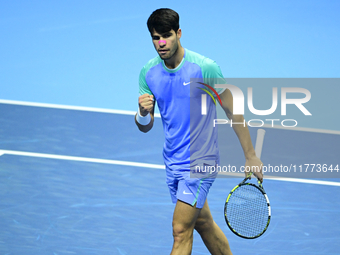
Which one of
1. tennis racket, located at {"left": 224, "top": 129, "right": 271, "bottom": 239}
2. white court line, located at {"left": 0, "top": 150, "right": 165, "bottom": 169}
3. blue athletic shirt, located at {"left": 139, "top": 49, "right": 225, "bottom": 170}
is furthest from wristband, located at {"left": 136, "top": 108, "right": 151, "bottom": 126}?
white court line, located at {"left": 0, "top": 150, "right": 165, "bottom": 169}

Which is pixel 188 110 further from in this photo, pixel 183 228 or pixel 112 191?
pixel 112 191

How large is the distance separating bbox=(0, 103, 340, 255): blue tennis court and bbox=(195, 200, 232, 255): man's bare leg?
2.59 ft

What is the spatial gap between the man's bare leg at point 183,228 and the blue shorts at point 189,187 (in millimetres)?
49

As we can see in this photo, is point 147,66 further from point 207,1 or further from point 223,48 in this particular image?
point 207,1

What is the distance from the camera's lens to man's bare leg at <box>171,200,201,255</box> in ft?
13.2

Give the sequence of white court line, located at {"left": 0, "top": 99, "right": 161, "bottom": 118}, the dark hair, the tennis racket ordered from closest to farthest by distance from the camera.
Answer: the dark hair → the tennis racket → white court line, located at {"left": 0, "top": 99, "right": 161, "bottom": 118}

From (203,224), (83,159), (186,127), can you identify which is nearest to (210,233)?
(203,224)

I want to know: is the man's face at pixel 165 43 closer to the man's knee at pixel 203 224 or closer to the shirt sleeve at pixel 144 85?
the shirt sleeve at pixel 144 85

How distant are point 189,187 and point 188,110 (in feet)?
1.82

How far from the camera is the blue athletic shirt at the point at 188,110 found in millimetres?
4148

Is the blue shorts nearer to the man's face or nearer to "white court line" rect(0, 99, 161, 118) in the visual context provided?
the man's face

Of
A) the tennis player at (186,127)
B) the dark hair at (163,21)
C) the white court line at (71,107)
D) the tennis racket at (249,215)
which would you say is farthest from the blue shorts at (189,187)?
the white court line at (71,107)

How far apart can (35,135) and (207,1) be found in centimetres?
605

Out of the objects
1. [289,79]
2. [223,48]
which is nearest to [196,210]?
[289,79]
